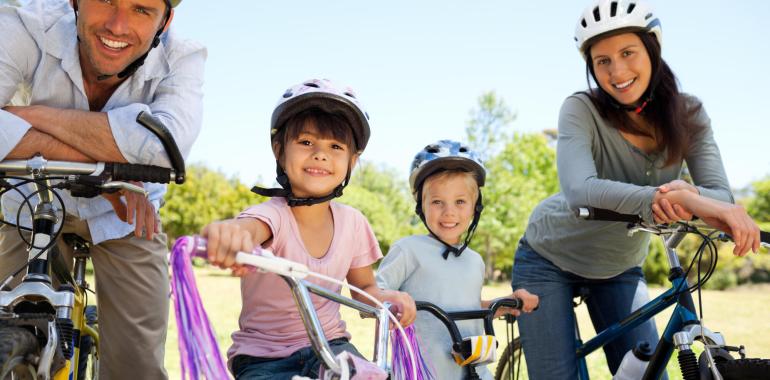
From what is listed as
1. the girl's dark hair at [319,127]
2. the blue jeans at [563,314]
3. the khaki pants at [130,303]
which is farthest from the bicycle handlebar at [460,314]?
the khaki pants at [130,303]

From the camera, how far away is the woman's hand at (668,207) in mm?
3133

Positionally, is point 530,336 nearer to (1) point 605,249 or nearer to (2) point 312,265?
(1) point 605,249

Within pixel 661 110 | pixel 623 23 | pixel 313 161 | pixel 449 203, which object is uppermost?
pixel 623 23

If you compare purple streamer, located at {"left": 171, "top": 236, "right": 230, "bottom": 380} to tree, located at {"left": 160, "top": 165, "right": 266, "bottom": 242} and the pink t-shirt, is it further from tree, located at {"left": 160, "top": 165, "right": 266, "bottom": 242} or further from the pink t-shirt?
tree, located at {"left": 160, "top": 165, "right": 266, "bottom": 242}

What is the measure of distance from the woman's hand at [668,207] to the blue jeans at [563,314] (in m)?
1.10

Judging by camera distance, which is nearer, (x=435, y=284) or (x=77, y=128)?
(x=77, y=128)

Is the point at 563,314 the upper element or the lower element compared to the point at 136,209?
lower

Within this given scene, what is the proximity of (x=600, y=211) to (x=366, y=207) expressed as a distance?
3595 cm

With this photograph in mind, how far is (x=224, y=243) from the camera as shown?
190 cm

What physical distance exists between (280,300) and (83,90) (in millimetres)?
1336

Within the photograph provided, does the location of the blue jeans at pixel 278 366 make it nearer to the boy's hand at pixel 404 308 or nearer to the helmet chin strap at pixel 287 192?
the boy's hand at pixel 404 308

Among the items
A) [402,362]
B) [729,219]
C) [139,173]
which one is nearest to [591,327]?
[729,219]

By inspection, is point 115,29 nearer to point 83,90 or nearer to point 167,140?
point 83,90

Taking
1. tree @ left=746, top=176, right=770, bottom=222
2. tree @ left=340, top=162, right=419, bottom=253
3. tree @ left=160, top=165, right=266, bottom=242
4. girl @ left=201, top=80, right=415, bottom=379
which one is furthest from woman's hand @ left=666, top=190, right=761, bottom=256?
tree @ left=746, top=176, right=770, bottom=222
